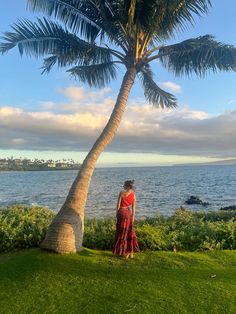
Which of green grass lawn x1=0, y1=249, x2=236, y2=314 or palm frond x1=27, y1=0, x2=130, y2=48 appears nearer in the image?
green grass lawn x1=0, y1=249, x2=236, y2=314

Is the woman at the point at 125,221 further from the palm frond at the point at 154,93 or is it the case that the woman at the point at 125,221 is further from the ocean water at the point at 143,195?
the ocean water at the point at 143,195

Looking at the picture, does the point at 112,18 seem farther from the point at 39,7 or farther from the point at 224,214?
the point at 224,214

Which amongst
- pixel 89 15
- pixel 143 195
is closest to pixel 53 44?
pixel 89 15

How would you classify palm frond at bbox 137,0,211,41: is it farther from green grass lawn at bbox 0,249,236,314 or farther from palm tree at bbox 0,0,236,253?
green grass lawn at bbox 0,249,236,314

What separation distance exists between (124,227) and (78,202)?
1.28 metres

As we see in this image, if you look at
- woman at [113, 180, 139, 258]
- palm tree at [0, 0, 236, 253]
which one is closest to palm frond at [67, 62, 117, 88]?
palm tree at [0, 0, 236, 253]

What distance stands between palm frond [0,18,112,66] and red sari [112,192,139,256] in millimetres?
4651

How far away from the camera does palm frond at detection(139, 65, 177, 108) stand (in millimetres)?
12961

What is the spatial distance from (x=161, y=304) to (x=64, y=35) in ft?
25.1

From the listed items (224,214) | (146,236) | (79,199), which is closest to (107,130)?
(79,199)

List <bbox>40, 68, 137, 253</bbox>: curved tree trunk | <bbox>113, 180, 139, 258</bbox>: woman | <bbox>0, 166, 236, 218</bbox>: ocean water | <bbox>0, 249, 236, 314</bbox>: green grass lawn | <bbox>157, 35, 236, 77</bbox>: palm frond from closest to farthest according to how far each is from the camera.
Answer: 1. <bbox>0, 249, 236, 314</bbox>: green grass lawn
2. <bbox>40, 68, 137, 253</bbox>: curved tree trunk
3. <bbox>113, 180, 139, 258</bbox>: woman
4. <bbox>157, 35, 236, 77</bbox>: palm frond
5. <bbox>0, 166, 236, 218</bbox>: ocean water

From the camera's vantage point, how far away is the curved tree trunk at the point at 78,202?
8633mm

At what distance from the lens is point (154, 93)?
1309 cm

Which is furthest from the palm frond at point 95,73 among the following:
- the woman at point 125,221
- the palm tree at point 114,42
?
the woman at point 125,221
